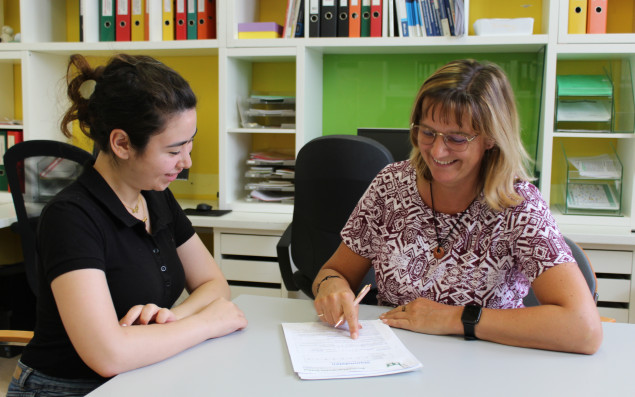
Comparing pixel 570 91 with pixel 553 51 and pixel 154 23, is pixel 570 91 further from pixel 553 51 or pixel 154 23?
pixel 154 23

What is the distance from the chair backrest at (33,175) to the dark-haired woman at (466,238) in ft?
3.90

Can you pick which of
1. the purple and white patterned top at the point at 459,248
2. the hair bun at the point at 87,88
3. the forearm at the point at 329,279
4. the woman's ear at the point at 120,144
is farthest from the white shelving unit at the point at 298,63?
the woman's ear at the point at 120,144

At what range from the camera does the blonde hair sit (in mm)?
1314

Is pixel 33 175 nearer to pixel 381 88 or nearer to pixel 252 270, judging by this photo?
pixel 252 270

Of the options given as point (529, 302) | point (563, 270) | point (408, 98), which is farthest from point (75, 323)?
point (408, 98)

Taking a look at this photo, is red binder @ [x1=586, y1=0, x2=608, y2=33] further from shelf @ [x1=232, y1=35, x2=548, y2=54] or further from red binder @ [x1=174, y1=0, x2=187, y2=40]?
red binder @ [x1=174, y1=0, x2=187, y2=40]

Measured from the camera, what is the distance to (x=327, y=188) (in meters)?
2.17

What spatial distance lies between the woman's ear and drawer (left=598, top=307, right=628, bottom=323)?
6.77 ft

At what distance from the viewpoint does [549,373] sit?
104 cm

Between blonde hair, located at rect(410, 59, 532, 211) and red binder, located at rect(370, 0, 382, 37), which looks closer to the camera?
blonde hair, located at rect(410, 59, 532, 211)

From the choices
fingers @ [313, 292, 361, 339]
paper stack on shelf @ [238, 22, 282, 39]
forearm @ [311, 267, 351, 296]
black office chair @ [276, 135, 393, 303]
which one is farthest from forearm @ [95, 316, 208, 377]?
paper stack on shelf @ [238, 22, 282, 39]

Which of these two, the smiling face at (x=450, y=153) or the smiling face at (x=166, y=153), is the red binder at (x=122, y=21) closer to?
the smiling face at (x=166, y=153)

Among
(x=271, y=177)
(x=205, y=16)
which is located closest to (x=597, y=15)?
(x=271, y=177)

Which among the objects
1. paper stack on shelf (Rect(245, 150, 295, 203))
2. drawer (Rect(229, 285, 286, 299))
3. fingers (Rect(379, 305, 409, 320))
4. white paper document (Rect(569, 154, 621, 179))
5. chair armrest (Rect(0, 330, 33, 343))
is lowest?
drawer (Rect(229, 285, 286, 299))
